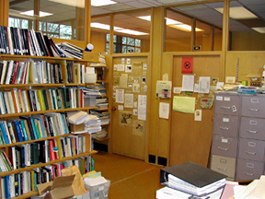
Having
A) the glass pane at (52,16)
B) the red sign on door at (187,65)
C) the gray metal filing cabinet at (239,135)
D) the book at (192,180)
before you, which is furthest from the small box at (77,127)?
the book at (192,180)

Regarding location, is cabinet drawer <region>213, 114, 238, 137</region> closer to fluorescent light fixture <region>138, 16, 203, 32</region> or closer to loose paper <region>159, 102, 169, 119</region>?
loose paper <region>159, 102, 169, 119</region>

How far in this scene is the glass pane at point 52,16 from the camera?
327cm

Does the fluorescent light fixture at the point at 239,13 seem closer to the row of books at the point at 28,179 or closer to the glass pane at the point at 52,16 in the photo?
the glass pane at the point at 52,16

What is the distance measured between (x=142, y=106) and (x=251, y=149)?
237cm

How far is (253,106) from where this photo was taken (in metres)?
3.47

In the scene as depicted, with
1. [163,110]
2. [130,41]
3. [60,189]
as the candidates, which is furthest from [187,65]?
[60,189]

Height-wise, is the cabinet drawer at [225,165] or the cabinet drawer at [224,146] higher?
the cabinet drawer at [224,146]

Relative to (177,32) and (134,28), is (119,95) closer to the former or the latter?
(134,28)

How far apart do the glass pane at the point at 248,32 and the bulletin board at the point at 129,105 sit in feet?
5.38

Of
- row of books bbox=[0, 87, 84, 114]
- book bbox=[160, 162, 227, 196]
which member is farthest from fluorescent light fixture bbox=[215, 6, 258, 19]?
book bbox=[160, 162, 227, 196]

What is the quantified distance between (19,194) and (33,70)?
1.42m

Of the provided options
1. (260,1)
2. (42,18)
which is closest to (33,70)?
(42,18)

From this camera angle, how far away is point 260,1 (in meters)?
4.24

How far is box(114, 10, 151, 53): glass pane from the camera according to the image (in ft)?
17.3
